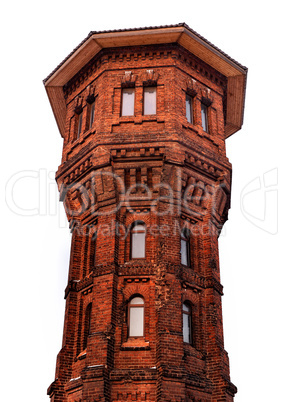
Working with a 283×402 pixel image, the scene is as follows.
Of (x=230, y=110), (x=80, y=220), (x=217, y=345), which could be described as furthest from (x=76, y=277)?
(x=230, y=110)

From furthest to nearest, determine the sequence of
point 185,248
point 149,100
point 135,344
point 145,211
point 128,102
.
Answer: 1. point 128,102
2. point 149,100
3. point 185,248
4. point 145,211
5. point 135,344

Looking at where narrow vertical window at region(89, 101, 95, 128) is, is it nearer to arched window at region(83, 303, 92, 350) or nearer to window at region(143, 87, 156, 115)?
window at region(143, 87, 156, 115)

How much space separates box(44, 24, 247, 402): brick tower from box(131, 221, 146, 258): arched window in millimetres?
34

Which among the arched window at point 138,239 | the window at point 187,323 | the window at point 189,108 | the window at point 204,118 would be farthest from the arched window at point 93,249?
the window at point 204,118

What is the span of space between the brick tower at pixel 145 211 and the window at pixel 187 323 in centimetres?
3

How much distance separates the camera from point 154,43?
1973 centimetres

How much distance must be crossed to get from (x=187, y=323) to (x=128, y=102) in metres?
7.91

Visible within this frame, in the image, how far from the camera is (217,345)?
15.9m

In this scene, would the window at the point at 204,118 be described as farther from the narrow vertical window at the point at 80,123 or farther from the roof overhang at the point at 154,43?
the narrow vertical window at the point at 80,123

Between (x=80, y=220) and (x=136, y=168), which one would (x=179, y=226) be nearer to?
(x=136, y=168)

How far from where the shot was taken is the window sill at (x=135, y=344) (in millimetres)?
15078

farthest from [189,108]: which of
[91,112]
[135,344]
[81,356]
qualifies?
[81,356]

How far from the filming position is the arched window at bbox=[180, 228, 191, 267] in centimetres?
1734

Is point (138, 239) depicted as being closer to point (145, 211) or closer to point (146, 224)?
point (146, 224)
